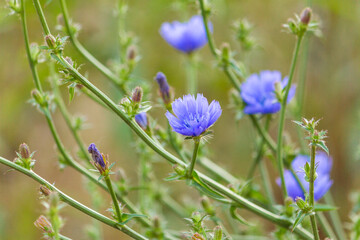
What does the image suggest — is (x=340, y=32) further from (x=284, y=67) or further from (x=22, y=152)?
(x=22, y=152)

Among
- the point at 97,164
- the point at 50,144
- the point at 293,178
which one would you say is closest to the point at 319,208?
the point at 293,178

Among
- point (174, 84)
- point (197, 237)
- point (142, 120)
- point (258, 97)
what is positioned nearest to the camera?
point (197, 237)

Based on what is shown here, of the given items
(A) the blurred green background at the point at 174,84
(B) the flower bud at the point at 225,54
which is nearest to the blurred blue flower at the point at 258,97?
(B) the flower bud at the point at 225,54

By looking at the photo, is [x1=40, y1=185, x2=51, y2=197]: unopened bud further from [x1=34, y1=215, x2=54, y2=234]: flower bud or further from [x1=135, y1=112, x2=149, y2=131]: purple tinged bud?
[x1=135, y1=112, x2=149, y2=131]: purple tinged bud

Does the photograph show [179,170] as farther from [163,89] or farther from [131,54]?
[131,54]

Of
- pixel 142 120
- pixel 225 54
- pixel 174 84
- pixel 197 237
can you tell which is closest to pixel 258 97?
pixel 225 54

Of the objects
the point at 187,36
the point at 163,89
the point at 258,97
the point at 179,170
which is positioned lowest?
the point at 179,170

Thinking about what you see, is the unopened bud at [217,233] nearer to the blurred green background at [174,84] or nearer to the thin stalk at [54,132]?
the thin stalk at [54,132]

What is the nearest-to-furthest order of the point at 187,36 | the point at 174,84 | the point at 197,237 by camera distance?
1. the point at 197,237
2. the point at 187,36
3. the point at 174,84

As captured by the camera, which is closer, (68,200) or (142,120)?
(68,200)
